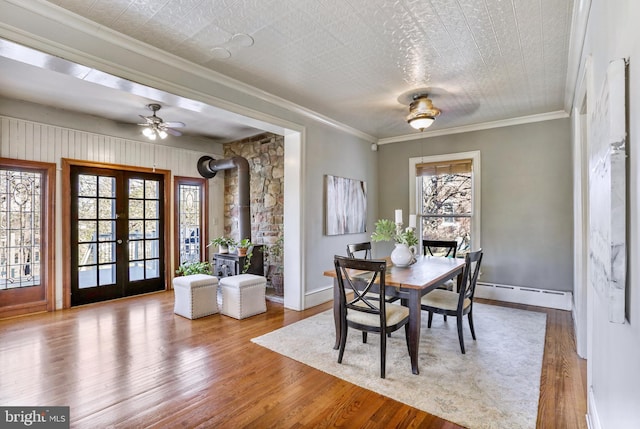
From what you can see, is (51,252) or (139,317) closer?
(139,317)

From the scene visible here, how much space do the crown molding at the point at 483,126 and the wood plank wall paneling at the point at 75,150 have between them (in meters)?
3.76

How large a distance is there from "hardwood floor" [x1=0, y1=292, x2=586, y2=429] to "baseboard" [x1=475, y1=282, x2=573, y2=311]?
0.66m

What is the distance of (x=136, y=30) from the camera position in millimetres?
2471

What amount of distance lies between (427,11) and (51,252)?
5.28m

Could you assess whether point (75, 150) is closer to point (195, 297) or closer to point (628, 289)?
point (195, 297)

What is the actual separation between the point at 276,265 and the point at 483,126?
152 inches

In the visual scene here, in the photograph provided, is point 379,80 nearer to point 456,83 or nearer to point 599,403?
point 456,83

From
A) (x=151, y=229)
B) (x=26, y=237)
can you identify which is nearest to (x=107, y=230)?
(x=151, y=229)

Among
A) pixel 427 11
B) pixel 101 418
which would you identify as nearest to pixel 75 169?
pixel 101 418

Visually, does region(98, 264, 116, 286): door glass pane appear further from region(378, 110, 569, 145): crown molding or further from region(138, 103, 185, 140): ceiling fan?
region(378, 110, 569, 145): crown molding

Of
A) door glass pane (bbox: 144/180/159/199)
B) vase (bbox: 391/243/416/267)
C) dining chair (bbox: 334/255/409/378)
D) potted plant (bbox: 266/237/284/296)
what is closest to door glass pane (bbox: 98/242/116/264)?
door glass pane (bbox: 144/180/159/199)

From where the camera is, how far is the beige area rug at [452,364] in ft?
7.00

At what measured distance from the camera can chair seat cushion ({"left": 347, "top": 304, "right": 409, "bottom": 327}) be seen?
8.63 ft

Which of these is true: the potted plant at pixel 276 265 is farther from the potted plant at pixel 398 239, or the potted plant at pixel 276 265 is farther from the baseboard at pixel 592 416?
the baseboard at pixel 592 416
